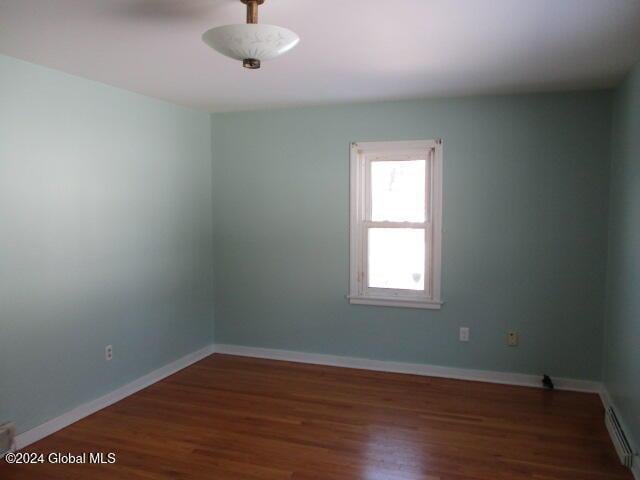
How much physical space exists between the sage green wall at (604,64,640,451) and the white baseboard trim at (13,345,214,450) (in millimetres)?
3226

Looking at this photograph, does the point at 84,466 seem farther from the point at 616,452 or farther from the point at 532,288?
the point at 532,288

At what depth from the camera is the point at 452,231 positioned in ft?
12.9

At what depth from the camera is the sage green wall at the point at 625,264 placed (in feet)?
9.01

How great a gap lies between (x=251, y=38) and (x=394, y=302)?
2.72m

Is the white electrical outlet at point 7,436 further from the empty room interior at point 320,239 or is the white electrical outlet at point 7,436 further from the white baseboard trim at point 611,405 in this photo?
the white baseboard trim at point 611,405

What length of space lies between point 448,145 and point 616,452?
2312 mm

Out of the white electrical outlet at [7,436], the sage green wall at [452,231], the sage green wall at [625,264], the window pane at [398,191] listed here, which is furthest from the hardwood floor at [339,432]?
the window pane at [398,191]

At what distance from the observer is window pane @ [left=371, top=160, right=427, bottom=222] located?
4039 mm

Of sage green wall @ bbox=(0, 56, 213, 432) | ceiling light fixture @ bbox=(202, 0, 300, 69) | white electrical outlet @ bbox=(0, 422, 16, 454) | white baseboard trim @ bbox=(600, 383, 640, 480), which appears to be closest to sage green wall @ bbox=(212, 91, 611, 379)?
white baseboard trim @ bbox=(600, 383, 640, 480)

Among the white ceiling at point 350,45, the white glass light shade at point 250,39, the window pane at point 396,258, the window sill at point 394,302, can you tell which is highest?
the white ceiling at point 350,45

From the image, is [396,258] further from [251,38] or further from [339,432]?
[251,38]

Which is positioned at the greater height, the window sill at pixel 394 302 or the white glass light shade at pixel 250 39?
the white glass light shade at pixel 250 39

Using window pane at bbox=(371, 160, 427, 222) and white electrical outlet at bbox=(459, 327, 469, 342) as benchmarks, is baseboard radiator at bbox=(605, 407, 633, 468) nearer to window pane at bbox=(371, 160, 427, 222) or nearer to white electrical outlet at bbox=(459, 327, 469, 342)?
white electrical outlet at bbox=(459, 327, 469, 342)

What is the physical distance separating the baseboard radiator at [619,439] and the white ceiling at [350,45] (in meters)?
2.09
